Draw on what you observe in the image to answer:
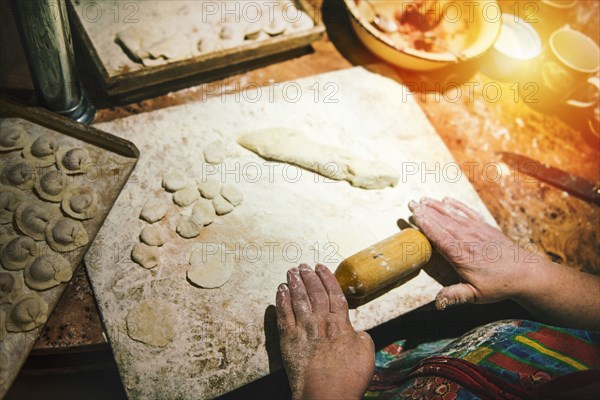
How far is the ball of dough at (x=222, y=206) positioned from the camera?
7.80 ft

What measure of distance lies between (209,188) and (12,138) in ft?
3.55

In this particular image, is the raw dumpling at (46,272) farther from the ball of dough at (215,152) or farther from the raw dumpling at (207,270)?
the ball of dough at (215,152)

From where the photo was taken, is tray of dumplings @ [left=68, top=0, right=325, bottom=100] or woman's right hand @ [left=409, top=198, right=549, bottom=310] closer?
woman's right hand @ [left=409, top=198, right=549, bottom=310]

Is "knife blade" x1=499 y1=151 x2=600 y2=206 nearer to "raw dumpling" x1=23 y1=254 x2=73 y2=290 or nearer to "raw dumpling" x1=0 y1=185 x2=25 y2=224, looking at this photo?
"raw dumpling" x1=23 y1=254 x2=73 y2=290

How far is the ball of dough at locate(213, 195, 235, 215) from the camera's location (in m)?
2.38

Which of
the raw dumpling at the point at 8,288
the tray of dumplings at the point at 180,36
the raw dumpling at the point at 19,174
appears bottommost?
the raw dumpling at the point at 8,288

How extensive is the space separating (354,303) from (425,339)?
651mm

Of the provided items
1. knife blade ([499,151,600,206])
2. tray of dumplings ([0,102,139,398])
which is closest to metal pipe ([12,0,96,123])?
tray of dumplings ([0,102,139,398])

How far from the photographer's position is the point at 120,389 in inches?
96.4

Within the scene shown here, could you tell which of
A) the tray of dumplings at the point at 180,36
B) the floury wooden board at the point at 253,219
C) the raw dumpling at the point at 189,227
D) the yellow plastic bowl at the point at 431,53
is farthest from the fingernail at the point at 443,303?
the tray of dumplings at the point at 180,36

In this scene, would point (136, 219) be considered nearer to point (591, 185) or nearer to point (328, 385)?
point (328, 385)

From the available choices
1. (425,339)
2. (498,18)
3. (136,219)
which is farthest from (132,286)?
(498,18)

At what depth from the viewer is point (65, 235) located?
2.03 metres

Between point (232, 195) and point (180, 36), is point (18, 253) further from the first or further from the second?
point (180, 36)
